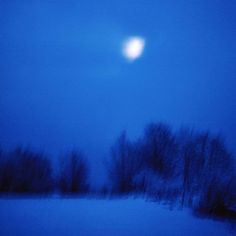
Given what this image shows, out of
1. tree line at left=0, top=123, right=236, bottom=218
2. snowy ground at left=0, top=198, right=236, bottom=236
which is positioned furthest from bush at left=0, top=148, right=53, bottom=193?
snowy ground at left=0, top=198, right=236, bottom=236

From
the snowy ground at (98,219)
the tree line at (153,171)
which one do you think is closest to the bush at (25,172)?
the tree line at (153,171)

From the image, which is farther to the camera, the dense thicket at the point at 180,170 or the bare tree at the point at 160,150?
the bare tree at the point at 160,150

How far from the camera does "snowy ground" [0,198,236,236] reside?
6445 mm

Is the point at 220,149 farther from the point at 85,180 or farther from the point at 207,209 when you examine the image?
the point at 85,180

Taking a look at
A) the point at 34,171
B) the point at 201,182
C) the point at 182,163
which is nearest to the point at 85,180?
the point at 34,171

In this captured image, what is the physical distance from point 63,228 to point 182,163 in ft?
28.7

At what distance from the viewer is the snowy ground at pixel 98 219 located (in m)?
6.45

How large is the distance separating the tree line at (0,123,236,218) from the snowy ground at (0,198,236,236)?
2001 mm

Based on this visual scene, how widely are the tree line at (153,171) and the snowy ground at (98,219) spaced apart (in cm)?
200

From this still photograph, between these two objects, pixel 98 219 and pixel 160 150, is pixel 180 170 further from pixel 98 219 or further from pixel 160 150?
pixel 98 219

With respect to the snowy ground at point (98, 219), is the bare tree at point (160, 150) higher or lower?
higher

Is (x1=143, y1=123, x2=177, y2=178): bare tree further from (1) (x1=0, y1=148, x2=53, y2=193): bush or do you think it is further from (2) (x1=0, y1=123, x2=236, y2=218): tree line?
(1) (x1=0, y1=148, x2=53, y2=193): bush

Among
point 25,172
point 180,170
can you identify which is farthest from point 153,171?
point 25,172

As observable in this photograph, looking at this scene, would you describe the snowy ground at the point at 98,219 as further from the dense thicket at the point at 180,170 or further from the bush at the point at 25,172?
the bush at the point at 25,172
